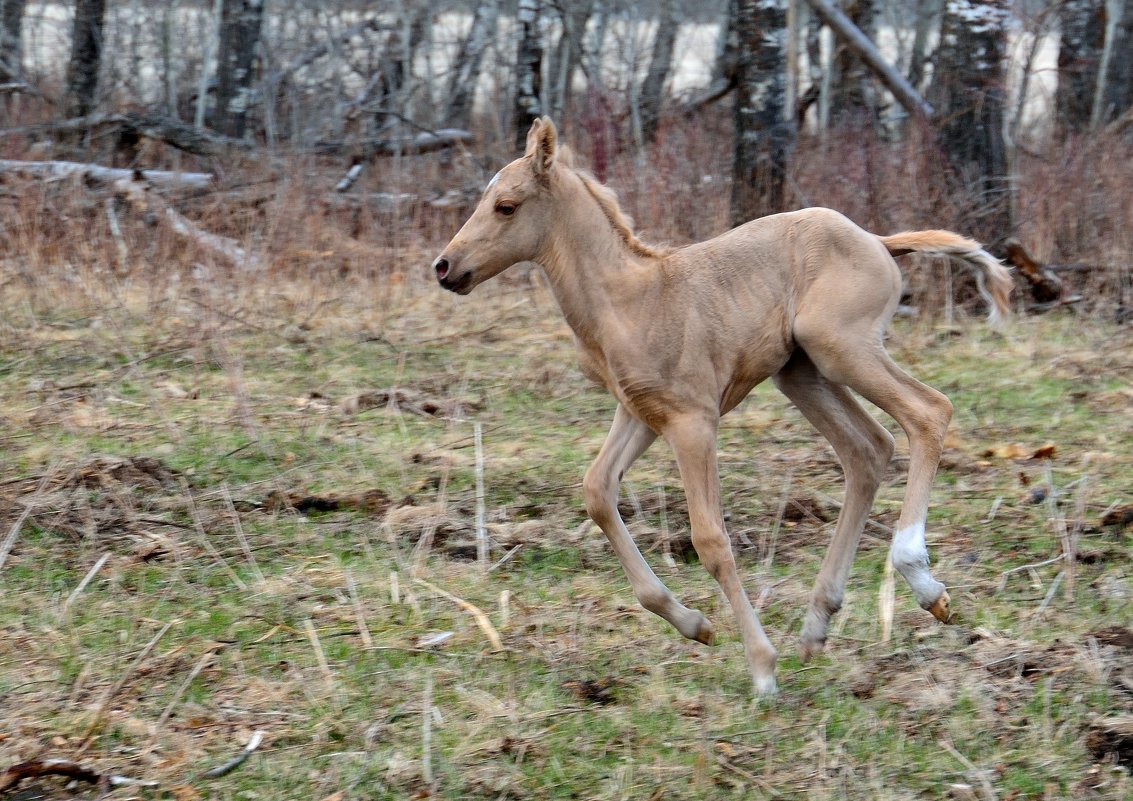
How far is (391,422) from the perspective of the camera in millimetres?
7961

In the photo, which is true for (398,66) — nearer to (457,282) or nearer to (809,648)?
(457,282)

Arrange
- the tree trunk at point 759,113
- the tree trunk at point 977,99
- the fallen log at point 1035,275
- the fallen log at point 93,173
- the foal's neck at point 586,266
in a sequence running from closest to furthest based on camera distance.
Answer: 1. the foal's neck at point 586,266
2. the fallen log at point 1035,275
3. the tree trunk at point 977,99
4. the tree trunk at point 759,113
5. the fallen log at point 93,173

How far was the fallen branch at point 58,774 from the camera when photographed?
393cm

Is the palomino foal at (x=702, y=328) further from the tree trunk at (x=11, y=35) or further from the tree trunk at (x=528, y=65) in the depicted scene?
the tree trunk at (x=11, y=35)

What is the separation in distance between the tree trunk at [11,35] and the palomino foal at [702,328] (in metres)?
15.7

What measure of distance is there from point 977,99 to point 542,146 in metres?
7.34

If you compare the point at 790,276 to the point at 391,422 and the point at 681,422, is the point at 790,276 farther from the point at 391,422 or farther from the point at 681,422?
the point at 391,422

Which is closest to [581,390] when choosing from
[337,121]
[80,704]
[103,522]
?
[103,522]

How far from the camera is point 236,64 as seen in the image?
16219 millimetres

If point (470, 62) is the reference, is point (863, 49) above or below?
above

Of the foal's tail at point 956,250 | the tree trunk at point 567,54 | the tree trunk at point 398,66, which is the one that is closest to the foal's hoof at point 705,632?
the foal's tail at point 956,250

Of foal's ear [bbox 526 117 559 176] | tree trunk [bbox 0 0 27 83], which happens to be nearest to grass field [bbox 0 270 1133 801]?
foal's ear [bbox 526 117 559 176]

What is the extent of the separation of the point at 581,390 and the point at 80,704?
15.8 feet

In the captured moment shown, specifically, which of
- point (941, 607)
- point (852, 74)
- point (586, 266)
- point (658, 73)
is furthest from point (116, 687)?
point (658, 73)
